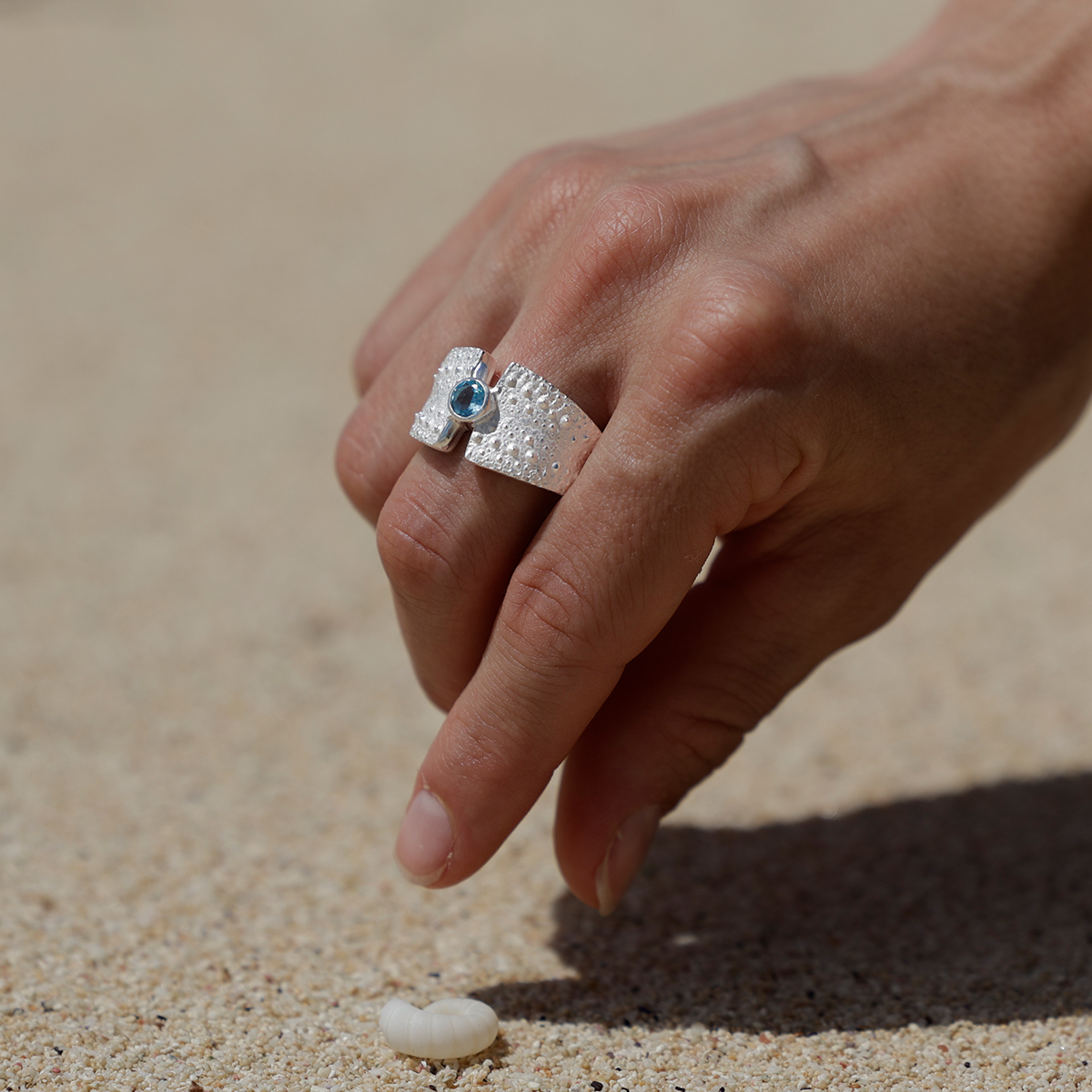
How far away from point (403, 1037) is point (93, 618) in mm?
1613

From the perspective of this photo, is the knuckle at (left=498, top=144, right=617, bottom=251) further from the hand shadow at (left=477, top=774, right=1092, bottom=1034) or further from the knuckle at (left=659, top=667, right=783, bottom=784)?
the hand shadow at (left=477, top=774, right=1092, bottom=1034)

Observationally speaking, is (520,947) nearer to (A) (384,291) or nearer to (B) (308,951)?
(B) (308,951)

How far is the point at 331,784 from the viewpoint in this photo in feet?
6.95

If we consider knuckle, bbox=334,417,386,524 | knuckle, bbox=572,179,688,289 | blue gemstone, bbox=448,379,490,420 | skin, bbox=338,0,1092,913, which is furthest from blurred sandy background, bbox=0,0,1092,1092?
knuckle, bbox=572,179,688,289

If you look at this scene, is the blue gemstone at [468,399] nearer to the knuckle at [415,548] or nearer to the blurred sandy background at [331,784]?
the knuckle at [415,548]

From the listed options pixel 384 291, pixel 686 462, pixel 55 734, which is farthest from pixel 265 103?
pixel 686 462

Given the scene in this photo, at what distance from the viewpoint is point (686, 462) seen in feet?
4.16

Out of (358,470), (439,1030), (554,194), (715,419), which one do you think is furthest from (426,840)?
(554,194)

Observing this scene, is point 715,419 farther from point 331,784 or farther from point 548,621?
point 331,784

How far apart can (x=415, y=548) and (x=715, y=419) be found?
0.38 meters

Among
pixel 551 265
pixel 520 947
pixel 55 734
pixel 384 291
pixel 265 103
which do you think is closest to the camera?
pixel 551 265

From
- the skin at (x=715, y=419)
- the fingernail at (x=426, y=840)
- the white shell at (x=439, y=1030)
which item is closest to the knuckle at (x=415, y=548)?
the skin at (x=715, y=419)

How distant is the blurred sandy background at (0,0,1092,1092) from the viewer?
4.59 ft

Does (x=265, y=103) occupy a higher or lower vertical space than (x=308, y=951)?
higher
